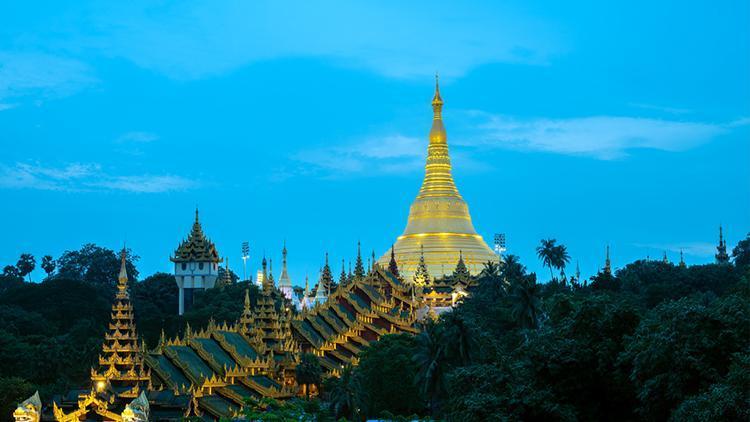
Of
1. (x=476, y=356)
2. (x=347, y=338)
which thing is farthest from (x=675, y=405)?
(x=347, y=338)

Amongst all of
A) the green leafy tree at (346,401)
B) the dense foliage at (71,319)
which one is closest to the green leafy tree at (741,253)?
the dense foliage at (71,319)

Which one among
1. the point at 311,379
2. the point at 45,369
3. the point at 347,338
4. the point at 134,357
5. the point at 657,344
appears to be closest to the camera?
the point at 657,344

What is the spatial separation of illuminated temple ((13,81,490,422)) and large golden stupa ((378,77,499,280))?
66 cm

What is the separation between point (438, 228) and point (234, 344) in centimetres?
7477

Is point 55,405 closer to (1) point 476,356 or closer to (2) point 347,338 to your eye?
(1) point 476,356

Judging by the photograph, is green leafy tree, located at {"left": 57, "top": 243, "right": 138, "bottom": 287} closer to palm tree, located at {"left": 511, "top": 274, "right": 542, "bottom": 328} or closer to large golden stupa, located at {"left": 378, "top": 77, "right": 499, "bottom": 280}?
large golden stupa, located at {"left": 378, "top": 77, "right": 499, "bottom": 280}

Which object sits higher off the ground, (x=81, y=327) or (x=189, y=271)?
(x=189, y=271)

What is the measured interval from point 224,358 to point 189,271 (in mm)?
57780

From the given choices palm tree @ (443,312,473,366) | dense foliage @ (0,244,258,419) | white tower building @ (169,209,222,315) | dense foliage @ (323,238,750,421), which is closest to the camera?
dense foliage @ (323,238,750,421)

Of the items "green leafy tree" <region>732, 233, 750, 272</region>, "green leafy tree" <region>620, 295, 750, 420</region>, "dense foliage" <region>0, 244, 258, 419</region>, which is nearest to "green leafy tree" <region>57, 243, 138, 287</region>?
"dense foliage" <region>0, 244, 258, 419</region>

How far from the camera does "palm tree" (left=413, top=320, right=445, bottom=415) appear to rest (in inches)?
2183

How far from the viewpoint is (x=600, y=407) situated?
42.2 meters

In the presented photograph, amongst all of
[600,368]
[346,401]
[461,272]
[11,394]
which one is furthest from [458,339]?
[461,272]

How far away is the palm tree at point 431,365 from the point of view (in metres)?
55.4
